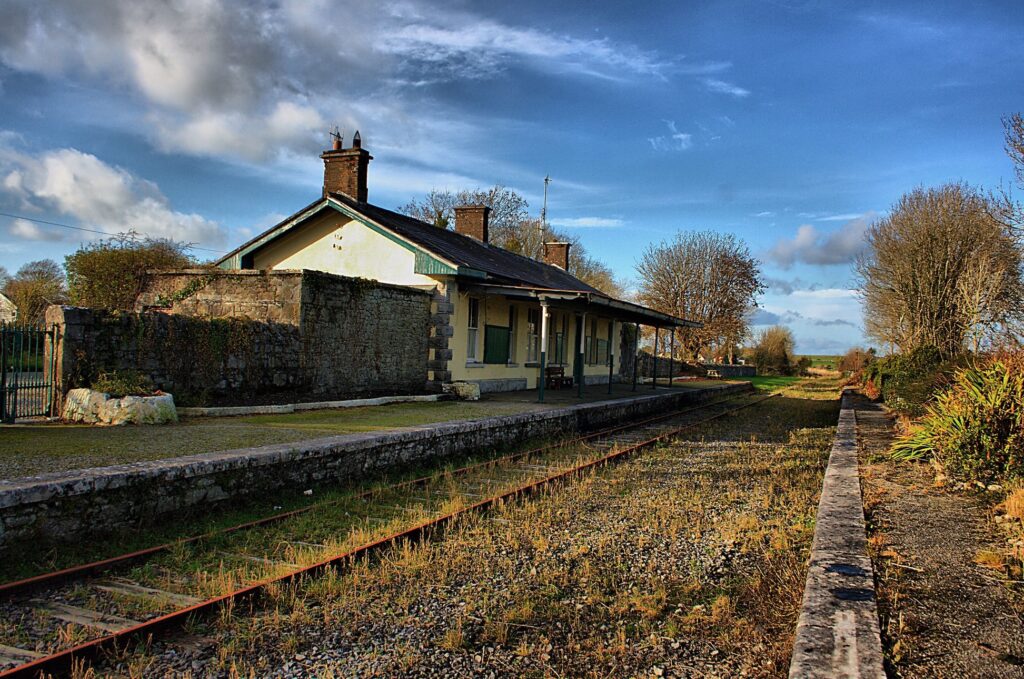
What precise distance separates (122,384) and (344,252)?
25.9 ft

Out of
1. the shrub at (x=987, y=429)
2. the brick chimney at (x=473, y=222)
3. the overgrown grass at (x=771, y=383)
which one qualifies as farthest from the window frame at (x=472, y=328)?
the overgrown grass at (x=771, y=383)

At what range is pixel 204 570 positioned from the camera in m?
4.89

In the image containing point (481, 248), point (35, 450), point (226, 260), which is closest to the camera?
point (35, 450)

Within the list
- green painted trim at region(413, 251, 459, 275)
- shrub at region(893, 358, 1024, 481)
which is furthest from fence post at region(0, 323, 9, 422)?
shrub at region(893, 358, 1024, 481)

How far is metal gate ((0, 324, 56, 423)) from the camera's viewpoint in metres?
8.44

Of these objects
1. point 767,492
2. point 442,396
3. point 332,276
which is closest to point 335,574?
point 767,492

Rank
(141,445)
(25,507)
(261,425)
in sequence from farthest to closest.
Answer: (261,425)
(141,445)
(25,507)

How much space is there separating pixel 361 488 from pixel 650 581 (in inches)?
155

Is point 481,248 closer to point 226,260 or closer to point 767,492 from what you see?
point 226,260

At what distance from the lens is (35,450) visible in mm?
6664

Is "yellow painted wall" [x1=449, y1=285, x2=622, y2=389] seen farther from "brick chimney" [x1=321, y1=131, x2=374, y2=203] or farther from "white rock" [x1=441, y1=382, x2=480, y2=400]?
"brick chimney" [x1=321, y1=131, x2=374, y2=203]

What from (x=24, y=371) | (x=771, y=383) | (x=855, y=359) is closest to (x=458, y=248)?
(x=24, y=371)

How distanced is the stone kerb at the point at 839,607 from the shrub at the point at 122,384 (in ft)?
28.5

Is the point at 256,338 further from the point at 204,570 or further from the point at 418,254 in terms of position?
the point at 204,570
